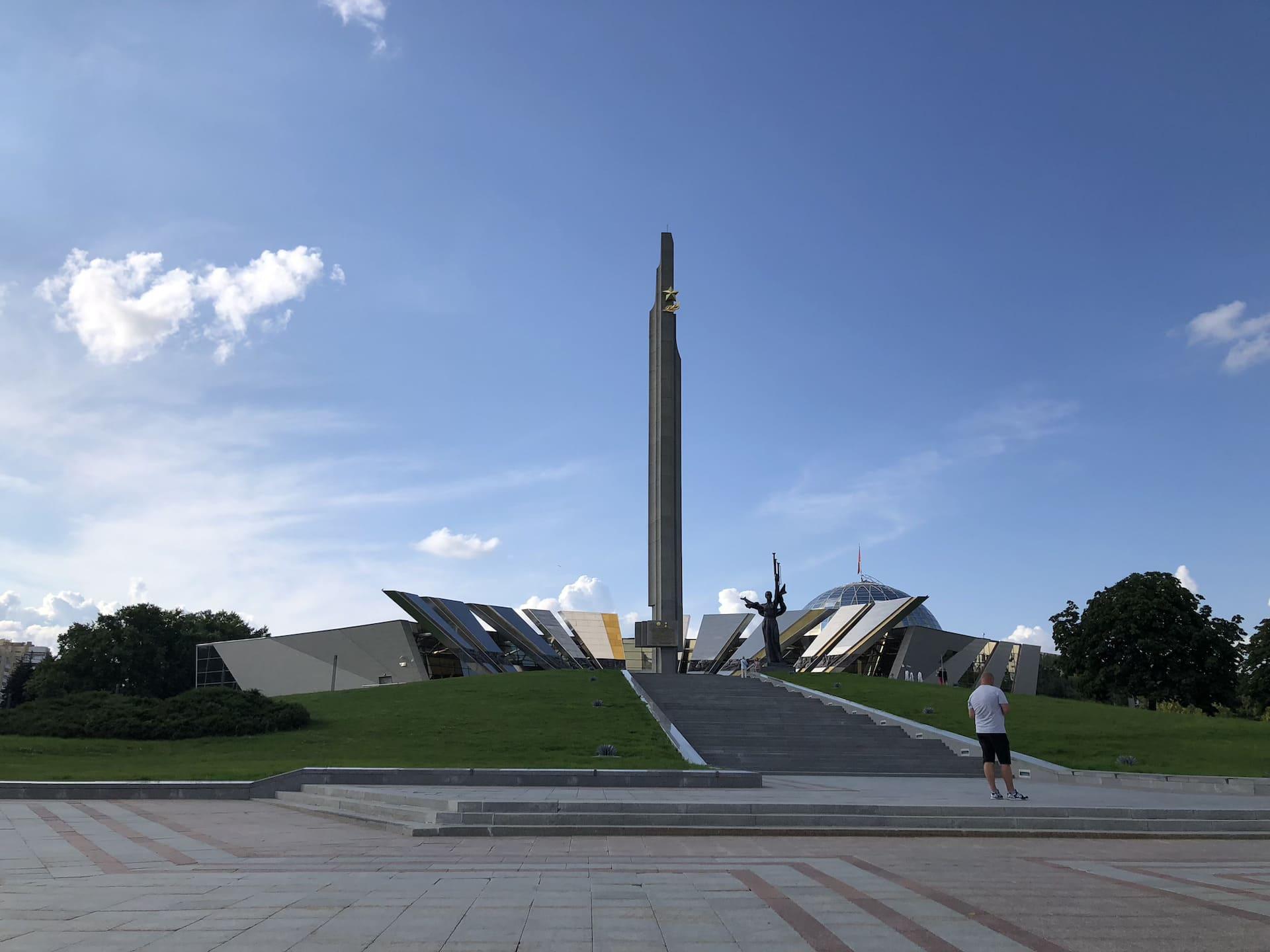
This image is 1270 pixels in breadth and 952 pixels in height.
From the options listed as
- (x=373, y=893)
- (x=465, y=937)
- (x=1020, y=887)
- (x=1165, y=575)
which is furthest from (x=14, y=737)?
(x=1165, y=575)

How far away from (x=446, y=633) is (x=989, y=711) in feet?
112

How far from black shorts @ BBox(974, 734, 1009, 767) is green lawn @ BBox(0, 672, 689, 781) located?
16.3 feet

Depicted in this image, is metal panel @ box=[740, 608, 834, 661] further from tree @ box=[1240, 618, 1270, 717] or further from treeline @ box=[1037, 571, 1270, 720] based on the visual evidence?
tree @ box=[1240, 618, 1270, 717]

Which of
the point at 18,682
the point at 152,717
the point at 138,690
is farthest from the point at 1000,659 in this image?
the point at 18,682

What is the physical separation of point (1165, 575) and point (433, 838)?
39.7 m

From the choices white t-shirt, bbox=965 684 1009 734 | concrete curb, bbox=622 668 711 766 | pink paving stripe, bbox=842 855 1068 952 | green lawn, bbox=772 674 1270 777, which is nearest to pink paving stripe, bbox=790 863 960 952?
pink paving stripe, bbox=842 855 1068 952

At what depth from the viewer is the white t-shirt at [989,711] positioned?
10125 mm

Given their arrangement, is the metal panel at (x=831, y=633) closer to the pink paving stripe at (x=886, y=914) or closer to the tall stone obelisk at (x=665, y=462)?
the tall stone obelisk at (x=665, y=462)

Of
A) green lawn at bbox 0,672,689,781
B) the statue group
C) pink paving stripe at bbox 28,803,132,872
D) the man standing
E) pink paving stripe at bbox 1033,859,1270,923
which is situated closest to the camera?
pink paving stripe at bbox 1033,859,1270,923

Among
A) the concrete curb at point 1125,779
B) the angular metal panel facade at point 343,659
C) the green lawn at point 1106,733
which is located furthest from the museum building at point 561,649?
the concrete curb at point 1125,779

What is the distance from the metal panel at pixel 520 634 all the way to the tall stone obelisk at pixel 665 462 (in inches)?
347

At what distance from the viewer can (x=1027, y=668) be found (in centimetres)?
4925

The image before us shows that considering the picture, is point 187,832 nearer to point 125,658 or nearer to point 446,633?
point 446,633

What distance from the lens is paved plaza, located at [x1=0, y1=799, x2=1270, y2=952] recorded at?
4.43 metres
